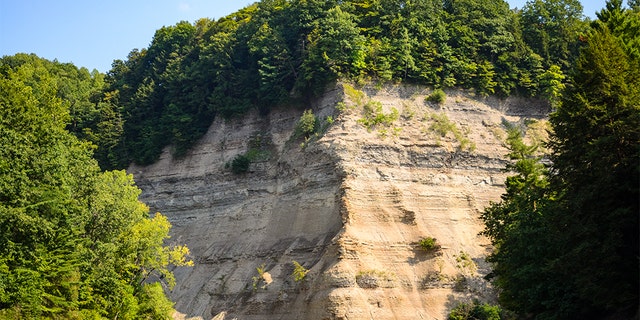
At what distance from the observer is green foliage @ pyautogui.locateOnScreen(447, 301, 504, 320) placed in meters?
47.2

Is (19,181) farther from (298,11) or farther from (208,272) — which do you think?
(298,11)

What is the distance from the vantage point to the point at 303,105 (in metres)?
63.9

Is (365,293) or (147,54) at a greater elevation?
(147,54)

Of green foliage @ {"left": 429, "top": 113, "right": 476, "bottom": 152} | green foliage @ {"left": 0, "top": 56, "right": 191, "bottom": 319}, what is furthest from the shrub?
green foliage @ {"left": 0, "top": 56, "right": 191, "bottom": 319}

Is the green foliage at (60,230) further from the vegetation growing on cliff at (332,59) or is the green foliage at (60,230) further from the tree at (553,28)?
the tree at (553,28)

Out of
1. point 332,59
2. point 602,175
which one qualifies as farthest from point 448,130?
point 602,175

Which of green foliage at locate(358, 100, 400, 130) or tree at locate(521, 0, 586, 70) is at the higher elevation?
tree at locate(521, 0, 586, 70)

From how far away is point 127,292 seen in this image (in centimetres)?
4366

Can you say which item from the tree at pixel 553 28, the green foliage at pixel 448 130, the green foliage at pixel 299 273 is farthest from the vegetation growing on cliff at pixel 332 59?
the green foliage at pixel 299 273

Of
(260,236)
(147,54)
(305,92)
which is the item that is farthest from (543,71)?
(147,54)

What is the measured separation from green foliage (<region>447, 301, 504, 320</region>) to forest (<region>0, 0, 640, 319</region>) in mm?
422

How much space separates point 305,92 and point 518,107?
652 inches

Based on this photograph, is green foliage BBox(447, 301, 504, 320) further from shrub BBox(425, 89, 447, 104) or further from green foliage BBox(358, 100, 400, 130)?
shrub BBox(425, 89, 447, 104)

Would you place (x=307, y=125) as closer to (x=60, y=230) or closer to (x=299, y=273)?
(x=299, y=273)
